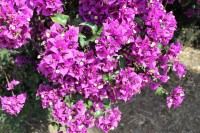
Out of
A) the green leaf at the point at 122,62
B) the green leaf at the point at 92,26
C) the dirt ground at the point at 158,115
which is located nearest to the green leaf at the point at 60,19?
the green leaf at the point at 92,26

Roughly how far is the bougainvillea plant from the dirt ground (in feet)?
4.73

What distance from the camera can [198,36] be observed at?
5.44m

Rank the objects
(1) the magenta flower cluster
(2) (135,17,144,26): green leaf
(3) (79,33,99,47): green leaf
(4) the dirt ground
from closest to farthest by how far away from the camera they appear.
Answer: (1) the magenta flower cluster < (3) (79,33,99,47): green leaf < (2) (135,17,144,26): green leaf < (4) the dirt ground

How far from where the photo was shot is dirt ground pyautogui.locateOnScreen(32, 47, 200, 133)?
376cm

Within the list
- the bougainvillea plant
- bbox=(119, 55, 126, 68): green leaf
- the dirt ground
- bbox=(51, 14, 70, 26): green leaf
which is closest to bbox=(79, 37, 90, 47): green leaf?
the bougainvillea plant

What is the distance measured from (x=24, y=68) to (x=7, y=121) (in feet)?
2.16

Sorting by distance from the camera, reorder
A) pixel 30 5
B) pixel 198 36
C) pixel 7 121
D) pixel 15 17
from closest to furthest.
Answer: pixel 15 17 < pixel 30 5 < pixel 7 121 < pixel 198 36

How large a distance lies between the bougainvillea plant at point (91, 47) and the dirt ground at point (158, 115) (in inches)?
56.8

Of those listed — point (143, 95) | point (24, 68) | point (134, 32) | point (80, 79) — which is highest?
point (143, 95)

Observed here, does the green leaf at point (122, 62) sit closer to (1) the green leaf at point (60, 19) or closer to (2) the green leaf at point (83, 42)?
(2) the green leaf at point (83, 42)

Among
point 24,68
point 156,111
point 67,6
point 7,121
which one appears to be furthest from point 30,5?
point 156,111

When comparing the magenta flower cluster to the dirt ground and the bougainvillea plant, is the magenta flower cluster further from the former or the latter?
the dirt ground

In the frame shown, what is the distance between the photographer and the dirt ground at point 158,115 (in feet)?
12.3

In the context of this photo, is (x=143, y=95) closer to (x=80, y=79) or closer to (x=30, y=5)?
(x=80, y=79)
